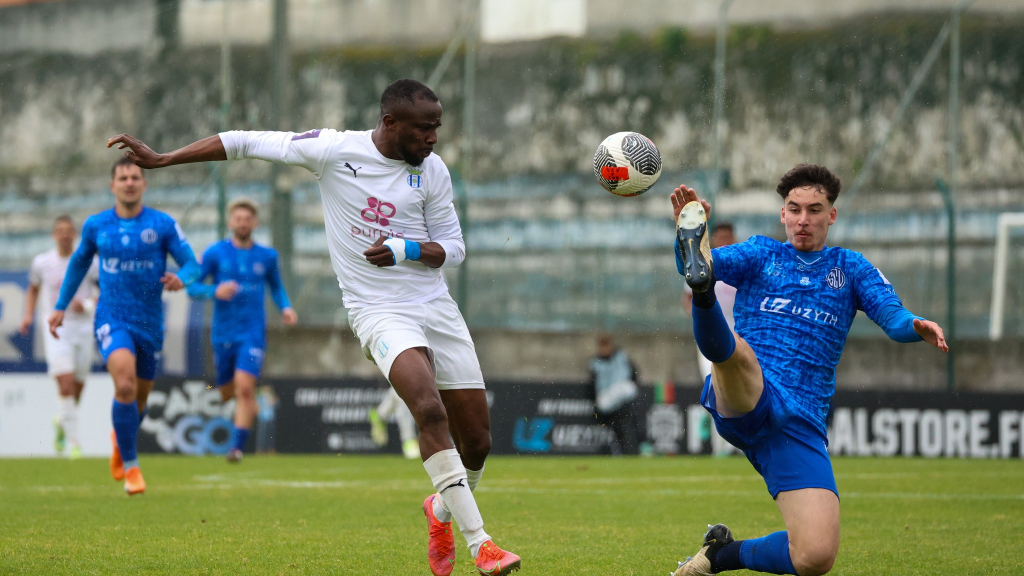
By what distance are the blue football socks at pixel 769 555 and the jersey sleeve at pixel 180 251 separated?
5886 mm

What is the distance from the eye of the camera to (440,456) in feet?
19.1

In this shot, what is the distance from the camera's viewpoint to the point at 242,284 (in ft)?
44.1

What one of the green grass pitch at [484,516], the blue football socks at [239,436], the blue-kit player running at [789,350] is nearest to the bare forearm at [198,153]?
the green grass pitch at [484,516]

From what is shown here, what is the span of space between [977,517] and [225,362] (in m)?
7.90

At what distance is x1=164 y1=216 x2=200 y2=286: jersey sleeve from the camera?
33.0 feet

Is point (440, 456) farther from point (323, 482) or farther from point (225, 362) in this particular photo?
point (225, 362)

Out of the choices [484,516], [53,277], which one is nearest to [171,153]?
[484,516]

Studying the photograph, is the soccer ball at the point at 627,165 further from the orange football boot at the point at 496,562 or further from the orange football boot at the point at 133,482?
the orange football boot at the point at 133,482

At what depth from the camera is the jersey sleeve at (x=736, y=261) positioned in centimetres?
550

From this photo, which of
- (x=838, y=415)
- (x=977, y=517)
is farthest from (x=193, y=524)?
(x=838, y=415)

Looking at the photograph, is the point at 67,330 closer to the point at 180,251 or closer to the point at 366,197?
the point at 180,251

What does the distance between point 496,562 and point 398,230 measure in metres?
1.83

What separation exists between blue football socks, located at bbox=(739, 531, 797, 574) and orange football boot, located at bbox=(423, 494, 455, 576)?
1387mm

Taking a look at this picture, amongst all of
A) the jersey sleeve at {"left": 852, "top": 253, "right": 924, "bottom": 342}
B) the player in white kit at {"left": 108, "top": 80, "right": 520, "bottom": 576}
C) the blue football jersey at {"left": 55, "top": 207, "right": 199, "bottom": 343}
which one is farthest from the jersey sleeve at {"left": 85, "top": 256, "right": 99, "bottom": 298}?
the jersey sleeve at {"left": 852, "top": 253, "right": 924, "bottom": 342}
